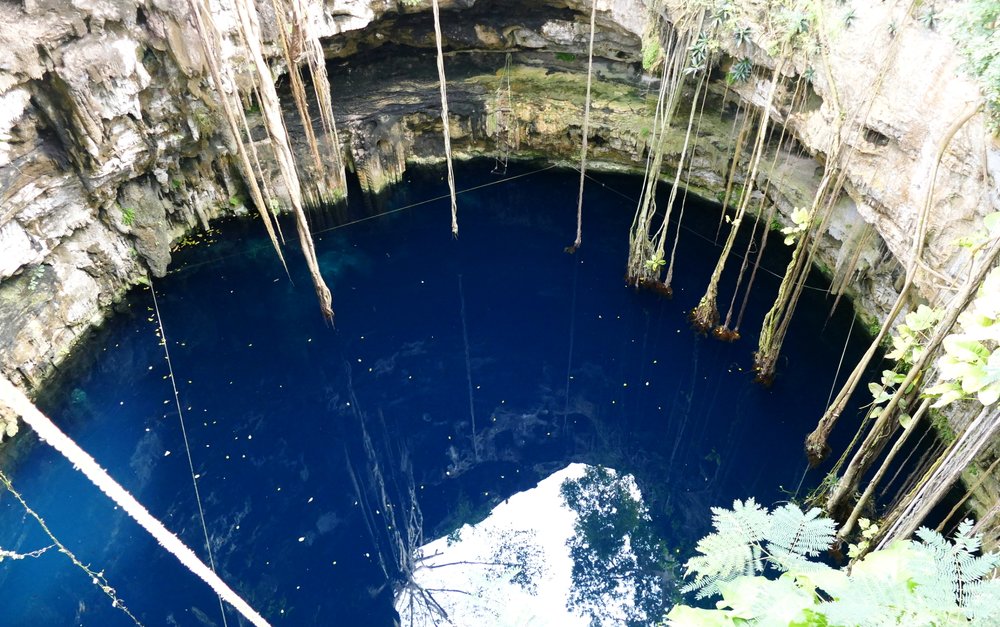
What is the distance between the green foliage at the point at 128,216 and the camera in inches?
266

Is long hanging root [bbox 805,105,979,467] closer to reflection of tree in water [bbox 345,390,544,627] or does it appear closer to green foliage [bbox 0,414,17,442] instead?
reflection of tree in water [bbox 345,390,544,627]

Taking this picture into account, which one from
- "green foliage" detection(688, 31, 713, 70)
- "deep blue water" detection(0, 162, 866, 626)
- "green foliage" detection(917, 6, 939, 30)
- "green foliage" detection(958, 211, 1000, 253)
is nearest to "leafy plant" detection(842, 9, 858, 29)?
"green foliage" detection(917, 6, 939, 30)

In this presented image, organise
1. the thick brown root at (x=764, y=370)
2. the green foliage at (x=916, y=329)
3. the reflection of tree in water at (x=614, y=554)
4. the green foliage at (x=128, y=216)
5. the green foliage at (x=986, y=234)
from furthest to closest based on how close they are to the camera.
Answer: the green foliage at (x=128, y=216)
the thick brown root at (x=764, y=370)
the reflection of tree in water at (x=614, y=554)
the green foliage at (x=916, y=329)
the green foliage at (x=986, y=234)

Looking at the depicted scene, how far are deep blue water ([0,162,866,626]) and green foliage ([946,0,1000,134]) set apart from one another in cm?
295

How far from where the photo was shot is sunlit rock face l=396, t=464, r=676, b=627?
4.30m

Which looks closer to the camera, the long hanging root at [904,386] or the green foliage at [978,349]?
the green foliage at [978,349]

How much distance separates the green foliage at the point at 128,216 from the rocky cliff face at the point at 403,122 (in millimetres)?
14

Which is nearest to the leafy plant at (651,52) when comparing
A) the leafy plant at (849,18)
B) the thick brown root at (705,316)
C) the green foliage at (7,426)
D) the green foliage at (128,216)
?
the leafy plant at (849,18)

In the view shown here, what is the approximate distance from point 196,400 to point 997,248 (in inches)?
238

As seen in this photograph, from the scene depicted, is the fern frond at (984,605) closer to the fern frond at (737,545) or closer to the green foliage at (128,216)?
the fern frond at (737,545)

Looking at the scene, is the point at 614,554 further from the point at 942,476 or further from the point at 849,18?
the point at 849,18

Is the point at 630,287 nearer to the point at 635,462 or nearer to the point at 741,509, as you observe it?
the point at 635,462

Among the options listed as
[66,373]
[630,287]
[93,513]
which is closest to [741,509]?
[630,287]

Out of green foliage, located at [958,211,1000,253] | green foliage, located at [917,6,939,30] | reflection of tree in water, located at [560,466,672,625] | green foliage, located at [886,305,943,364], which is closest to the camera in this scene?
green foliage, located at [958,211,1000,253]
